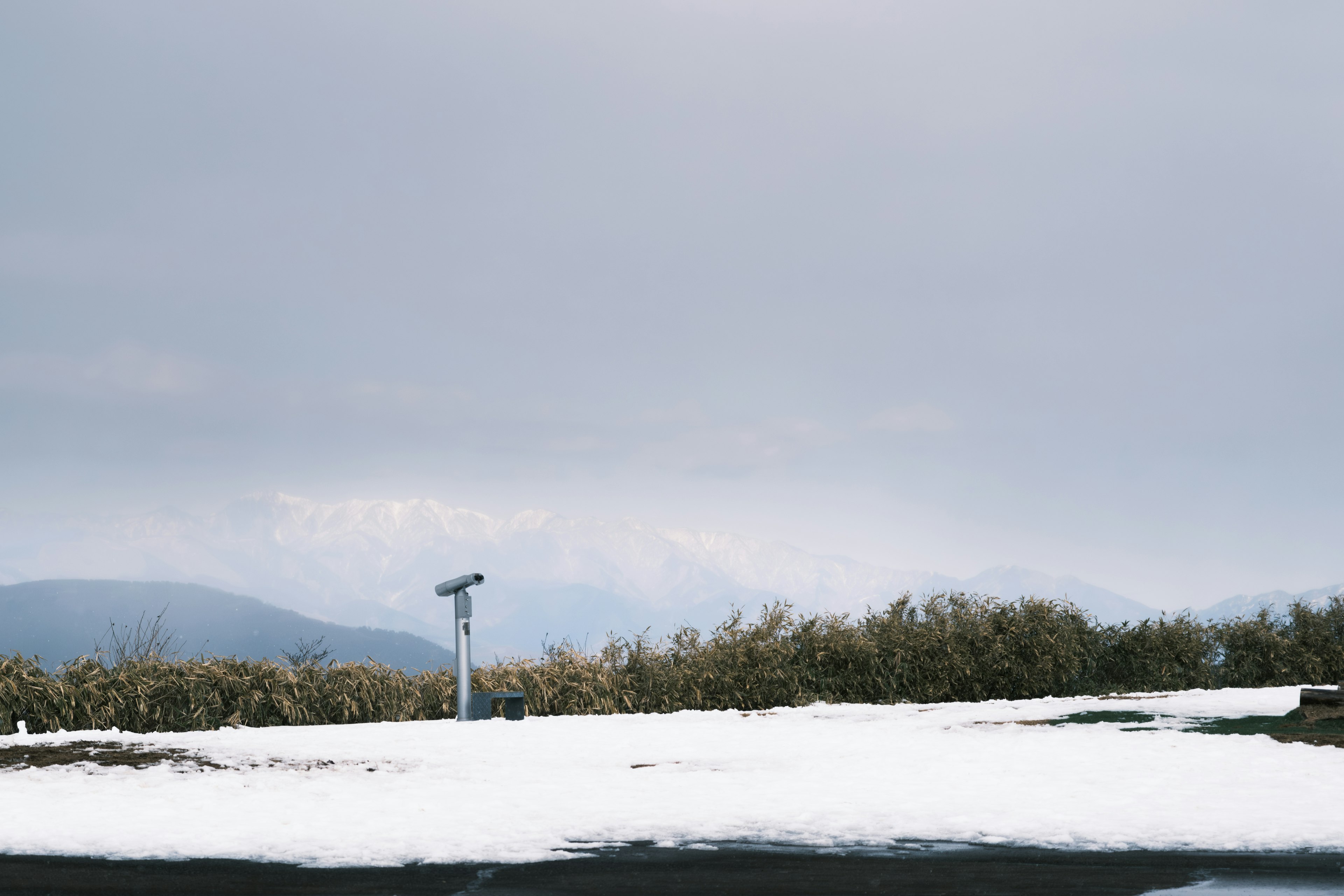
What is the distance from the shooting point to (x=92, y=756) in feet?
24.1

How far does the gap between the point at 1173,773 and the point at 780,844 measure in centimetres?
308

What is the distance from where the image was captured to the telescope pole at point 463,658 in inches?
405

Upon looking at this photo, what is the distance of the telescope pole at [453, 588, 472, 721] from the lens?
1030 cm

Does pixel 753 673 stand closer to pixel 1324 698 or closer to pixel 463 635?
pixel 463 635

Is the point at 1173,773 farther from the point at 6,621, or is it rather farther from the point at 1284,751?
the point at 6,621

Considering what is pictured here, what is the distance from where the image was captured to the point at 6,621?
185 m

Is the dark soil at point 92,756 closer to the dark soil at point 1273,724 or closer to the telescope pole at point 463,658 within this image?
the telescope pole at point 463,658

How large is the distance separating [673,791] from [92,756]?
3.92 metres

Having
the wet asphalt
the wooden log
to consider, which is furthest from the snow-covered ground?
the wooden log

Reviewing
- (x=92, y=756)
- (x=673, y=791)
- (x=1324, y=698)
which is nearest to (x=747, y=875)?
(x=673, y=791)

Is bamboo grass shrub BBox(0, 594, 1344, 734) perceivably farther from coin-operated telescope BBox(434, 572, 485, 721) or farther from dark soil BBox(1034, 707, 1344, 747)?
dark soil BBox(1034, 707, 1344, 747)

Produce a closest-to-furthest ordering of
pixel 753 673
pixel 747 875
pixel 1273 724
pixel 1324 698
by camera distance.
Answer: pixel 747 875 < pixel 1324 698 < pixel 1273 724 < pixel 753 673

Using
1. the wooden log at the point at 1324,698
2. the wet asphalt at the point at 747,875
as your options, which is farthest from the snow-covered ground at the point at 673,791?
the wooden log at the point at 1324,698

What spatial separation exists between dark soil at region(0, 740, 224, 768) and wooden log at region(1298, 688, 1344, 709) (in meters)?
7.74
